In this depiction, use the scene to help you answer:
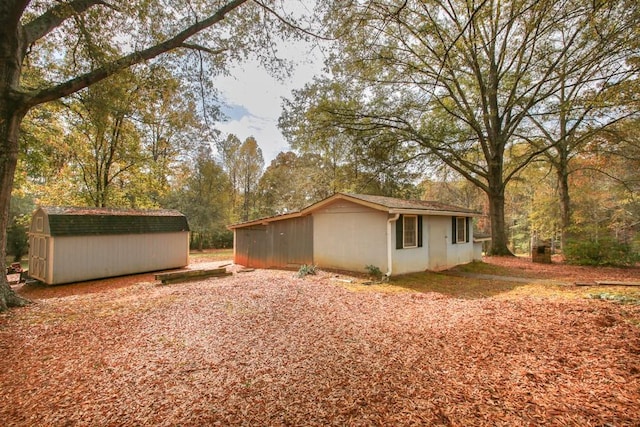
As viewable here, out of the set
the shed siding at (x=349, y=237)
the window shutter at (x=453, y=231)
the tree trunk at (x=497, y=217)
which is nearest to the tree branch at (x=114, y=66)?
the shed siding at (x=349, y=237)

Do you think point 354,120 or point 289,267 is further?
point 354,120

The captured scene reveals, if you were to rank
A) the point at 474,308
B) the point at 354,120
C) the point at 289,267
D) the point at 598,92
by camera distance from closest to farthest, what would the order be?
the point at 474,308 < the point at 598,92 < the point at 289,267 < the point at 354,120

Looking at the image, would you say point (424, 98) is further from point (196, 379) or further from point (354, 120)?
point (196, 379)

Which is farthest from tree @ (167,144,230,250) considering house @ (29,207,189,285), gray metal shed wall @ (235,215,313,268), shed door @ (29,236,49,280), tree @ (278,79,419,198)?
tree @ (278,79,419,198)

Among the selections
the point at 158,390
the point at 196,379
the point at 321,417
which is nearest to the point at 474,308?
the point at 321,417

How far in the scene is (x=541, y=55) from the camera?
1108 cm

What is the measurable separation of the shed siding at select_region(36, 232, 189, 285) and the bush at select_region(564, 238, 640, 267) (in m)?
19.1

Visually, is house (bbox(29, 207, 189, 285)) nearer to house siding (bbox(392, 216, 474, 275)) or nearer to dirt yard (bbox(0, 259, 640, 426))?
dirt yard (bbox(0, 259, 640, 426))

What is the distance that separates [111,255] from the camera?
1254 centimetres

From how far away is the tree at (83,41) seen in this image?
17.9ft

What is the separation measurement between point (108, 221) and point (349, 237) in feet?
35.8

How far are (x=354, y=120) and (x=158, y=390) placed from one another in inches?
510

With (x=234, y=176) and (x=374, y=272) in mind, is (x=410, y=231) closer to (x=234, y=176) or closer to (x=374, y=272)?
(x=374, y=272)

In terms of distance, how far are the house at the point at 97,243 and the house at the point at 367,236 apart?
16.4 feet
